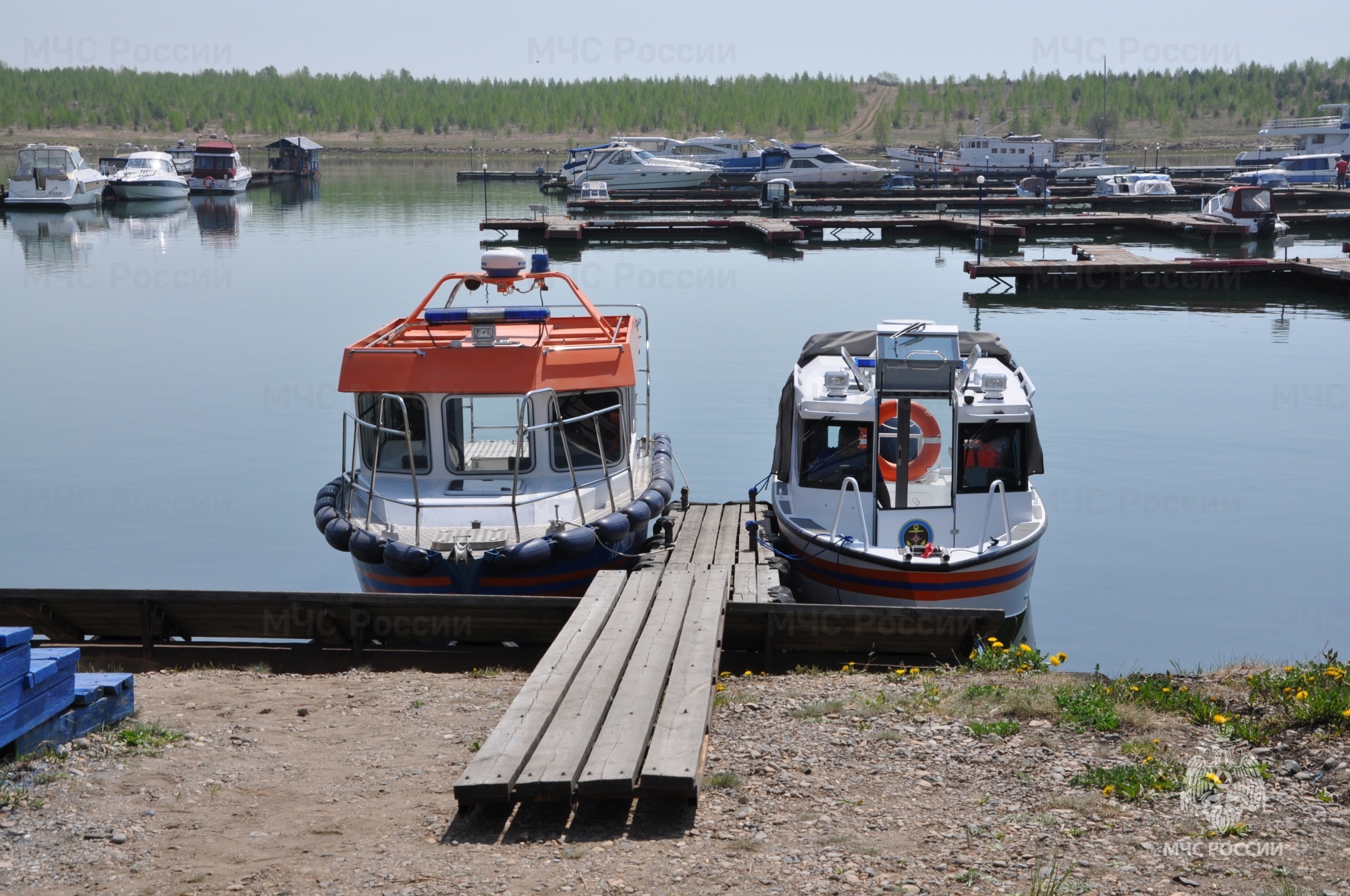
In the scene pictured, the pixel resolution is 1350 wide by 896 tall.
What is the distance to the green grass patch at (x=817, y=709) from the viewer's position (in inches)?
328

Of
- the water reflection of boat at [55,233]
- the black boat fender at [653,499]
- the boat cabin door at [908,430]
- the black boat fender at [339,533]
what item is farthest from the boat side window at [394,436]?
the water reflection of boat at [55,233]

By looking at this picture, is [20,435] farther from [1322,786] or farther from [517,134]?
[517,134]

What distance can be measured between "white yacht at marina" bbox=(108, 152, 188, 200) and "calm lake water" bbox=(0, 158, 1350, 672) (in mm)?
27306

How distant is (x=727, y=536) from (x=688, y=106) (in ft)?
506

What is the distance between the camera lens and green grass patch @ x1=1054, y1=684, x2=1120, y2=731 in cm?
769

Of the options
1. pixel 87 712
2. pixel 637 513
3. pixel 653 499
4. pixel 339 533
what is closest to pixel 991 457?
pixel 653 499

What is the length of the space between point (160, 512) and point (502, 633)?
9.10 metres

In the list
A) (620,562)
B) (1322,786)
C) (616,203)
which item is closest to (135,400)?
(620,562)

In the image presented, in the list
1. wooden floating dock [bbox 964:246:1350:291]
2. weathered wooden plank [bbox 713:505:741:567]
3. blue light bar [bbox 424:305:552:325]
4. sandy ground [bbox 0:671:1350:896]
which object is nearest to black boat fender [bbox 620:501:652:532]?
weathered wooden plank [bbox 713:505:741:567]

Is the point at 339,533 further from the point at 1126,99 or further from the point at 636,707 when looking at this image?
the point at 1126,99

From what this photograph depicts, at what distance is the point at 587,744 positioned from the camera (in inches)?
272

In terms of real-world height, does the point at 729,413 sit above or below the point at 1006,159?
below

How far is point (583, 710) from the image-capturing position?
7457 millimetres

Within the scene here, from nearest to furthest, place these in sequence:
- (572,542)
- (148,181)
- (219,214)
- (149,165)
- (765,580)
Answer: (572,542) → (765,580) → (219,214) → (148,181) → (149,165)
